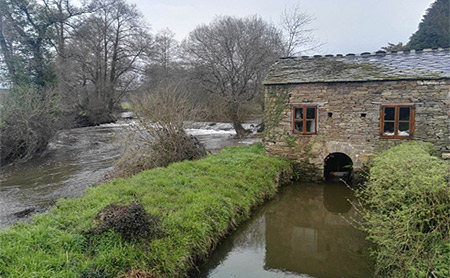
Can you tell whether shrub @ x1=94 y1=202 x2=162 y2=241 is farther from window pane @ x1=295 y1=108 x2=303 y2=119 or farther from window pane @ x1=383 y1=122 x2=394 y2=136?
window pane @ x1=383 y1=122 x2=394 y2=136

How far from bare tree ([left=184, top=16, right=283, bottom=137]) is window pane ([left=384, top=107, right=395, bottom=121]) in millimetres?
12505

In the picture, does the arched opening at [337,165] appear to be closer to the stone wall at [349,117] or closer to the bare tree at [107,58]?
the stone wall at [349,117]

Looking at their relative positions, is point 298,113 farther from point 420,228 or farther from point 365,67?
point 420,228

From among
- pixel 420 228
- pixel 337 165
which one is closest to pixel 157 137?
pixel 337 165

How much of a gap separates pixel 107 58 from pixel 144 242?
93.9 ft

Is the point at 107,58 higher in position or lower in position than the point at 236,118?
higher

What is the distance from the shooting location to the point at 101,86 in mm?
29109

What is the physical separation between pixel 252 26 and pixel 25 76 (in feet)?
57.9

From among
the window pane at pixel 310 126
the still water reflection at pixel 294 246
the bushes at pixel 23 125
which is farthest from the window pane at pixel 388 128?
the bushes at pixel 23 125

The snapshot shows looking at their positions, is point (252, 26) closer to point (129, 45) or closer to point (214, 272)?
point (129, 45)

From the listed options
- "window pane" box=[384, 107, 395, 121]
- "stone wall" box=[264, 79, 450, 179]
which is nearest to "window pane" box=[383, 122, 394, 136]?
"window pane" box=[384, 107, 395, 121]

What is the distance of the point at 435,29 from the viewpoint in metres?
24.6

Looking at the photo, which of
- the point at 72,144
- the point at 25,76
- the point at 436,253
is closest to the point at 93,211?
the point at 436,253

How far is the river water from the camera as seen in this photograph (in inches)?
325
